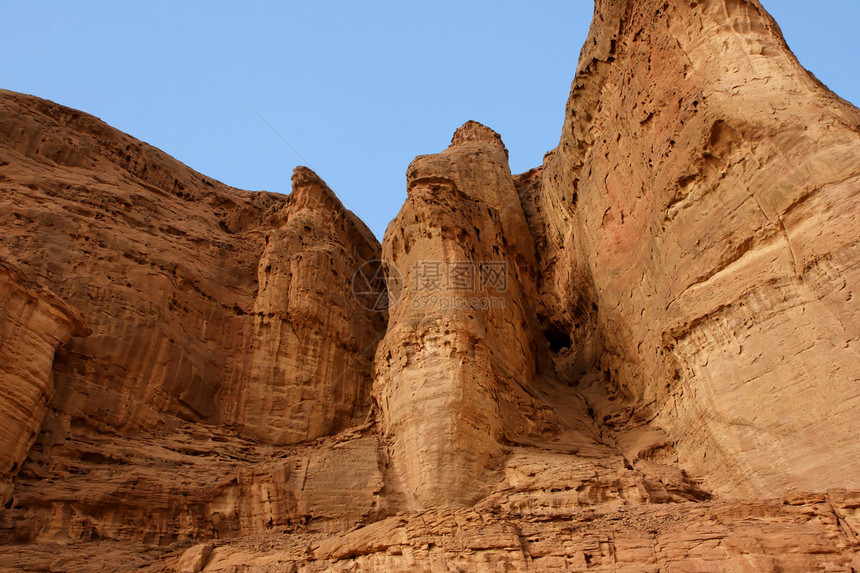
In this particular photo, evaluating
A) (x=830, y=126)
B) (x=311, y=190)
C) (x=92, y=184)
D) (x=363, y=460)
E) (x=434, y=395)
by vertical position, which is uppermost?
(x=311, y=190)

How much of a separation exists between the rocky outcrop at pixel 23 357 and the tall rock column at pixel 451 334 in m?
7.22

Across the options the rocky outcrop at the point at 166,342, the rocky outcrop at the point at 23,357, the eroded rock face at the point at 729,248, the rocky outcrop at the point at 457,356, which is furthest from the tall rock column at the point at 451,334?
the rocky outcrop at the point at 23,357

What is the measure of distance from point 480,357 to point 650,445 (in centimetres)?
403

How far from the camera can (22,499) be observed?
1385cm

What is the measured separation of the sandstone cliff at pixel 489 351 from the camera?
36.7 feet

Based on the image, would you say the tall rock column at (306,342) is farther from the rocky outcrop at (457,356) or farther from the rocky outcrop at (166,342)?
the rocky outcrop at (457,356)

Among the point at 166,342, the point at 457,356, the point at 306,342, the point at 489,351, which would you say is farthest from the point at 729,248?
the point at 166,342

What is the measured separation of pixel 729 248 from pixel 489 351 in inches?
221

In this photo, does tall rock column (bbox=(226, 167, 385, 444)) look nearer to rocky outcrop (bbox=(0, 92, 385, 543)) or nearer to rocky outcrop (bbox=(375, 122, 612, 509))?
rocky outcrop (bbox=(0, 92, 385, 543))

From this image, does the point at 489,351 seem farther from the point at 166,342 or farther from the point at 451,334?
the point at 166,342

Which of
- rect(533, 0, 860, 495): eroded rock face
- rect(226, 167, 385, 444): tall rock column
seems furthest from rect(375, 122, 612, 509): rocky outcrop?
rect(226, 167, 385, 444): tall rock column

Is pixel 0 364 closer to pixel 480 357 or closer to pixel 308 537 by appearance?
pixel 308 537

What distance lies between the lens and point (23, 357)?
14805mm

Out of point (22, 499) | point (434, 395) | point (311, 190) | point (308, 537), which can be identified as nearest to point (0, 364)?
point (22, 499)
